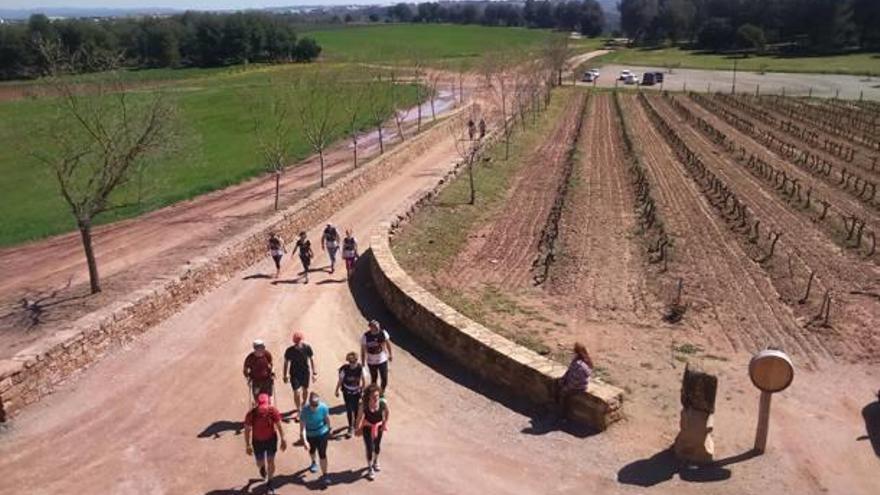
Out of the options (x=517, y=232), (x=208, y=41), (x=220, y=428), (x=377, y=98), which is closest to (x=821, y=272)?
(x=517, y=232)

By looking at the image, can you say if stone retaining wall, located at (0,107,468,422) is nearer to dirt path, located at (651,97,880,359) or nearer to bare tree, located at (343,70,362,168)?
dirt path, located at (651,97,880,359)

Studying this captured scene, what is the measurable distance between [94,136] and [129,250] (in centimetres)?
714

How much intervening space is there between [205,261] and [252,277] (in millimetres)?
1582

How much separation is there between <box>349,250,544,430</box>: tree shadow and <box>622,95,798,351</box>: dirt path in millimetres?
4810

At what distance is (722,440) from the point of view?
1095 centimetres

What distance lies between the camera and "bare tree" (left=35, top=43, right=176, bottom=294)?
1991cm

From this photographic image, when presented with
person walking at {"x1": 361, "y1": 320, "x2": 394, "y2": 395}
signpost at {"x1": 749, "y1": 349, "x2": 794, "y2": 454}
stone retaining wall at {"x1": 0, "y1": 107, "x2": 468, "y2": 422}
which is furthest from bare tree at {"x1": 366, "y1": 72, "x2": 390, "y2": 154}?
signpost at {"x1": 749, "y1": 349, "x2": 794, "y2": 454}

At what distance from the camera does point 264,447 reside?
9.45 metres

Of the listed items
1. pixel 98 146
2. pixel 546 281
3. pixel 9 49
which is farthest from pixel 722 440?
pixel 9 49

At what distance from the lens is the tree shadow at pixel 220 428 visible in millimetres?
11344

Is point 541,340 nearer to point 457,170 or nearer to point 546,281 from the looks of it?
point 546,281

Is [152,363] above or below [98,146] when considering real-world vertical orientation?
below

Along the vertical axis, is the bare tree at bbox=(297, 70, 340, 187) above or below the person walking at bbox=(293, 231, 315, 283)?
above

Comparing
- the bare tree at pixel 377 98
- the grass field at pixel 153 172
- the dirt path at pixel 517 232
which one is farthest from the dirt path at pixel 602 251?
the bare tree at pixel 377 98
